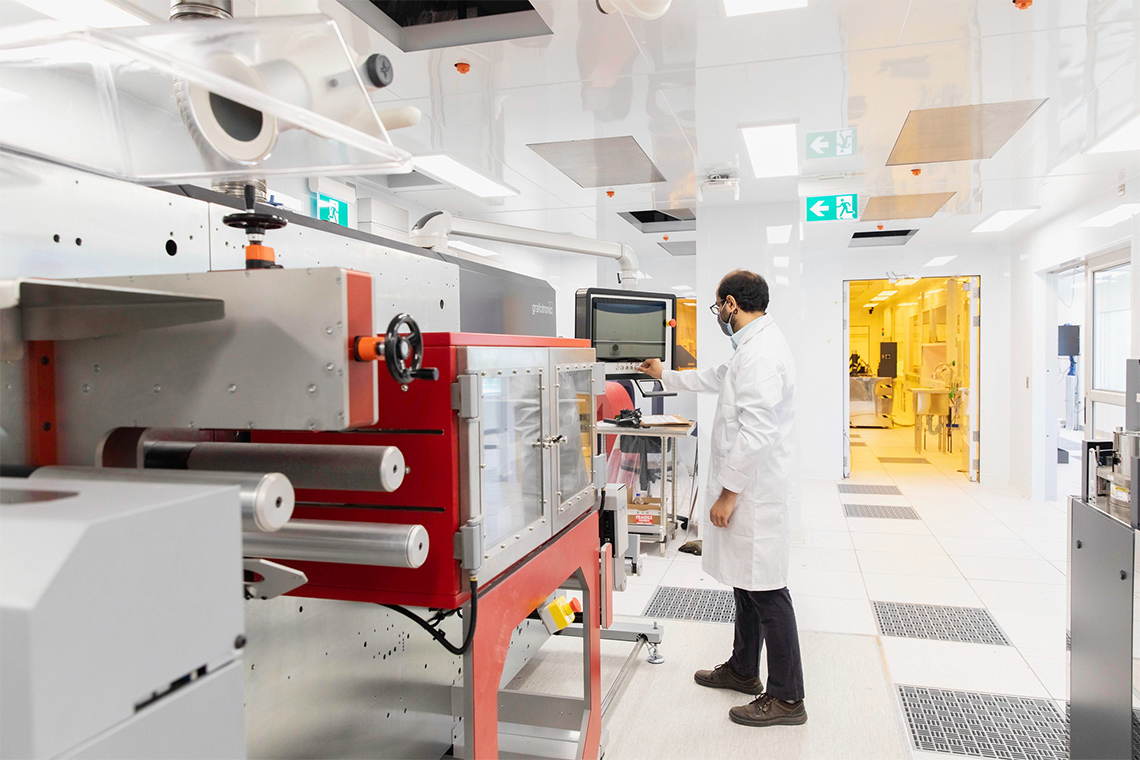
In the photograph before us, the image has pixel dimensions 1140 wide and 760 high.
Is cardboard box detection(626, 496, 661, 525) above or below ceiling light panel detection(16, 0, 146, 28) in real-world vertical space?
below

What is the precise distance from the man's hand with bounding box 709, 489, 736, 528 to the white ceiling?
1.74m

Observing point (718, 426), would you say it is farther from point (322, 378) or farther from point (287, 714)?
point (322, 378)

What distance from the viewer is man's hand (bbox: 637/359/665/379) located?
3357 mm

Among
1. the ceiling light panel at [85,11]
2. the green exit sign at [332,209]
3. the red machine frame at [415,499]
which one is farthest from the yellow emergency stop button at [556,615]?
the green exit sign at [332,209]

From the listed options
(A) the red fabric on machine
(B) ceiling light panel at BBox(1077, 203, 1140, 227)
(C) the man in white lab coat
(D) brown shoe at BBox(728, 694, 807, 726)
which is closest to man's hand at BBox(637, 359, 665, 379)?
(C) the man in white lab coat

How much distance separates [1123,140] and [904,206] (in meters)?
1.79

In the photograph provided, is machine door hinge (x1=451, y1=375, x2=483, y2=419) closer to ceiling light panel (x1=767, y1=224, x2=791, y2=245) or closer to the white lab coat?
the white lab coat

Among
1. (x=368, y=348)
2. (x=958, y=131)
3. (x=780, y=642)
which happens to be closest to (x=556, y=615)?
(x=780, y=642)

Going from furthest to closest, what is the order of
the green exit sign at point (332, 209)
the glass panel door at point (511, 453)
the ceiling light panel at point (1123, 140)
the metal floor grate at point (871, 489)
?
the metal floor grate at point (871, 489) → the green exit sign at point (332, 209) → the ceiling light panel at point (1123, 140) → the glass panel door at point (511, 453)

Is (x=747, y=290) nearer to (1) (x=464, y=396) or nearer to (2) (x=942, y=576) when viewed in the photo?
(1) (x=464, y=396)

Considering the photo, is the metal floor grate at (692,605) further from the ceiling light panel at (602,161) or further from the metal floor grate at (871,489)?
the metal floor grate at (871,489)

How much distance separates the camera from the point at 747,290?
2855 millimetres

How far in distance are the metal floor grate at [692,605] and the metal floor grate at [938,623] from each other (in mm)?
781

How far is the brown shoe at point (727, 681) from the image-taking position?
287cm
